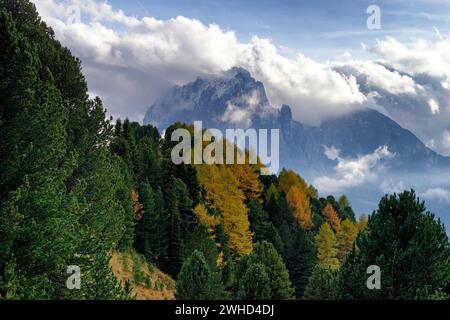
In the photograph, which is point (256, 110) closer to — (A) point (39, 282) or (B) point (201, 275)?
(B) point (201, 275)

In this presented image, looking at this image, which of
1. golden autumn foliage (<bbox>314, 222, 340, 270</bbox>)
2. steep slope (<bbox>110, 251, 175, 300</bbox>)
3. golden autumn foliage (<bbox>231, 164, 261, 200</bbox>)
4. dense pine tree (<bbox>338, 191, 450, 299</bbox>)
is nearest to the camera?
dense pine tree (<bbox>338, 191, 450, 299</bbox>)

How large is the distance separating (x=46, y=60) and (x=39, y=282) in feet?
35.6

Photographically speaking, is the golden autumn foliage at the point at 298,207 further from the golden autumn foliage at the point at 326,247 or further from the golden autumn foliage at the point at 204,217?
the golden autumn foliage at the point at 204,217

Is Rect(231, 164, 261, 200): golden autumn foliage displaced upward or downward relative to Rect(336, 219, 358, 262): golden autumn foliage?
upward

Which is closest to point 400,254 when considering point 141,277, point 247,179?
point 141,277

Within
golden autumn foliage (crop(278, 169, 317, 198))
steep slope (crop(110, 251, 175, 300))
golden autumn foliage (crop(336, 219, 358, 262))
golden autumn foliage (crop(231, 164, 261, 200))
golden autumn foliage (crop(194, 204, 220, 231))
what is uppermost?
golden autumn foliage (crop(278, 169, 317, 198))

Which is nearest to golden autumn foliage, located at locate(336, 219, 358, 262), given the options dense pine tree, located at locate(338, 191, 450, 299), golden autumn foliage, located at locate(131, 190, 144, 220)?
golden autumn foliage, located at locate(131, 190, 144, 220)

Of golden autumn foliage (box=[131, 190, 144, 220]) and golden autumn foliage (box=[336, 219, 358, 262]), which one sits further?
golden autumn foliage (box=[336, 219, 358, 262])

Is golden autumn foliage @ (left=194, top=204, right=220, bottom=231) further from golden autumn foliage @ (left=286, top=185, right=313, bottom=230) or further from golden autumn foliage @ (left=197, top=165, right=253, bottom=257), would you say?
golden autumn foliage @ (left=286, top=185, right=313, bottom=230)

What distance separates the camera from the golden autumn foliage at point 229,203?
51.2 m

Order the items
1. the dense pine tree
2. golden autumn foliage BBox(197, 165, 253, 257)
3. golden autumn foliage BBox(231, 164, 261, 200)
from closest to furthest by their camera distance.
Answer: the dense pine tree → golden autumn foliage BBox(197, 165, 253, 257) → golden autumn foliage BBox(231, 164, 261, 200)

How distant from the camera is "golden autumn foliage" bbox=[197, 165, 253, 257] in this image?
51.2m

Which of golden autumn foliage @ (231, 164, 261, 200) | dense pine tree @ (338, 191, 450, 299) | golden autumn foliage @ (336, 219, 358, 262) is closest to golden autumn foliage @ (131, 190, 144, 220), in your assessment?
golden autumn foliage @ (231, 164, 261, 200)
